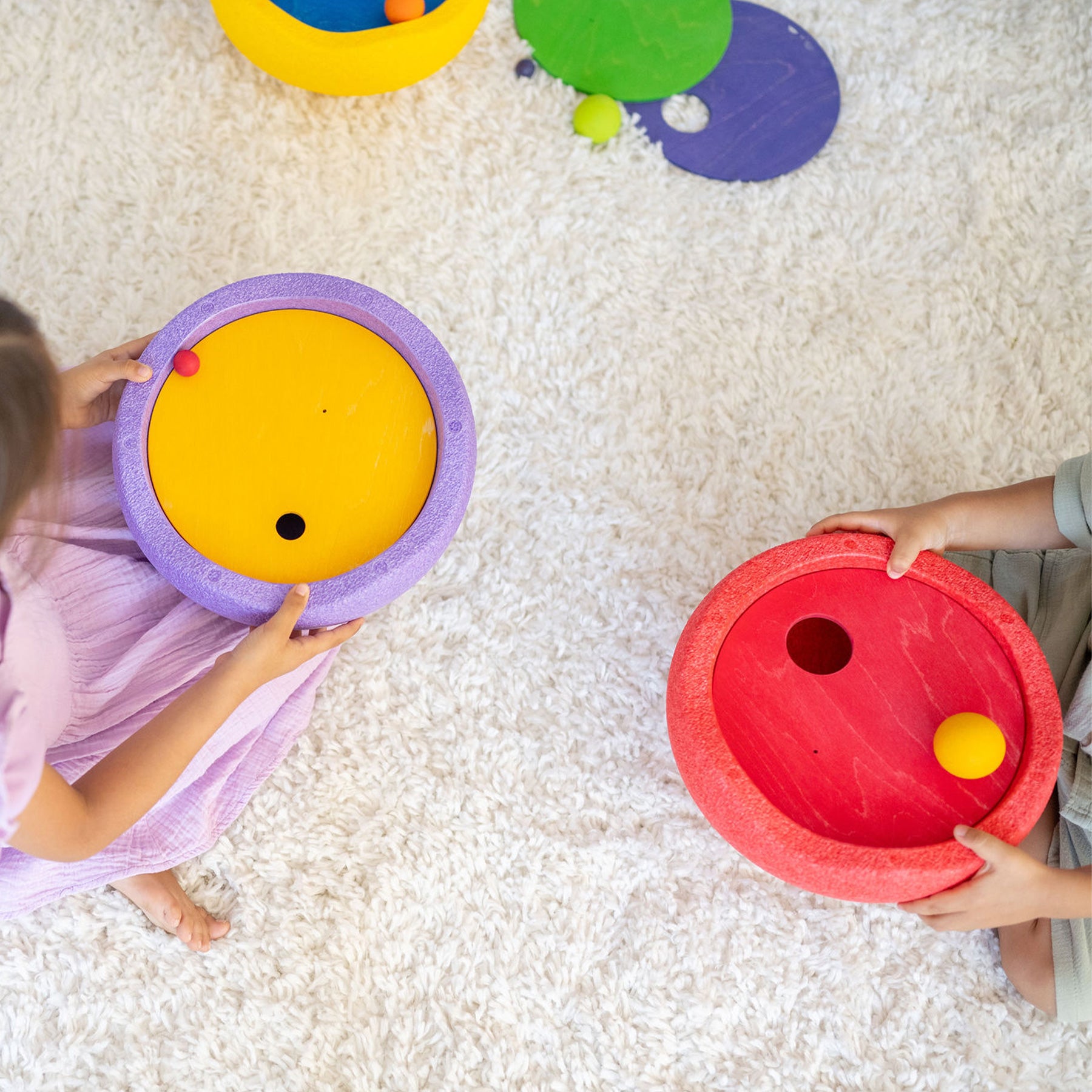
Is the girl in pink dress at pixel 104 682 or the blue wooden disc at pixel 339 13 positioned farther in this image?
the blue wooden disc at pixel 339 13

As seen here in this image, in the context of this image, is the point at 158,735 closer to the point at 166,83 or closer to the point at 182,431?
the point at 182,431


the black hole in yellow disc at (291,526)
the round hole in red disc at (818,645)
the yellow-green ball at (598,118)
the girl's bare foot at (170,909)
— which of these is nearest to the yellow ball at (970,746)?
the round hole in red disc at (818,645)

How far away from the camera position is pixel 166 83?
1.12 metres

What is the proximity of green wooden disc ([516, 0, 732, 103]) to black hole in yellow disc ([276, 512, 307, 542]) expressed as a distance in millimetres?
654

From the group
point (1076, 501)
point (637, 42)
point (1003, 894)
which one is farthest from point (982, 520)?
point (637, 42)

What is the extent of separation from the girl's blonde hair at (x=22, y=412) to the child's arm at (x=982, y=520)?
0.59 m

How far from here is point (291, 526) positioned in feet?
2.58

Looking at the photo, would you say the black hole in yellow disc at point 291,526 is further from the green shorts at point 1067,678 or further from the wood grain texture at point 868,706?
the green shorts at point 1067,678

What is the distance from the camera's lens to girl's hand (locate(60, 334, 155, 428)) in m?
0.79

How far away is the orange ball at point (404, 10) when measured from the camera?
992 mm

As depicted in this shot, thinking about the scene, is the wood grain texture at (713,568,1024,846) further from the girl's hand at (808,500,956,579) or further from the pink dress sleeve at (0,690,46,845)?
the pink dress sleeve at (0,690,46,845)

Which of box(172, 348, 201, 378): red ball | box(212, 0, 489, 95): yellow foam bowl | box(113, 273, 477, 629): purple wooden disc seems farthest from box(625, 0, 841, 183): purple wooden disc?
box(172, 348, 201, 378): red ball

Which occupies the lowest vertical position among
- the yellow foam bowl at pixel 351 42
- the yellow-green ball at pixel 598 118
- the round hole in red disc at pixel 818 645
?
the round hole in red disc at pixel 818 645

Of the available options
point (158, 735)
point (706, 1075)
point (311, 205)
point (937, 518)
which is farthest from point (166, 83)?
point (706, 1075)
